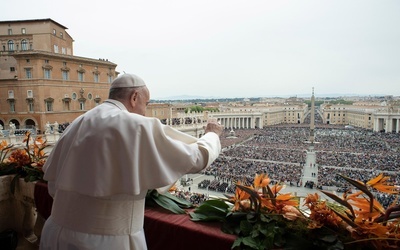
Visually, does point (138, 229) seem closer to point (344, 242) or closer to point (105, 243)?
point (105, 243)

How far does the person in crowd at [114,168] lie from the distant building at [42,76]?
16576 millimetres

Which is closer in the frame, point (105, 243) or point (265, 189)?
point (105, 243)

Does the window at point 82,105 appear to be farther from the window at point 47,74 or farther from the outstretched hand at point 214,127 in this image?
the outstretched hand at point 214,127

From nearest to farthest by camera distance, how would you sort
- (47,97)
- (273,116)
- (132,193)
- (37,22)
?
(132,193) → (47,97) → (37,22) → (273,116)

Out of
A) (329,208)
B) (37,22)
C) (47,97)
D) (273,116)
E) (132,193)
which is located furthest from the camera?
(273,116)

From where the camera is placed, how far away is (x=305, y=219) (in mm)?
1634

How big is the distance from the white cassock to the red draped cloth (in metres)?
0.34

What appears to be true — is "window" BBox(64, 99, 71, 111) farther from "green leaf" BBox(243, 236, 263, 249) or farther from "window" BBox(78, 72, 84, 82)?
"green leaf" BBox(243, 236, 263, 249)

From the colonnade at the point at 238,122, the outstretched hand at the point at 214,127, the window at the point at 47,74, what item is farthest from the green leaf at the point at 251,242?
the colonnade at the point at 238,122

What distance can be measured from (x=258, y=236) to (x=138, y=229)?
2.06ft

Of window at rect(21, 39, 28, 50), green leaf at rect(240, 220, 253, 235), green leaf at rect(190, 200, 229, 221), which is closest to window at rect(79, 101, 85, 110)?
window at rect(21, 39, 28, 50)

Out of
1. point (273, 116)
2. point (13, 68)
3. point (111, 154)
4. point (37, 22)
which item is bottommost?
point (273, 116)

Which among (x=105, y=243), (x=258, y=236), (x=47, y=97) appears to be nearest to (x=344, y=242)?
(x=258, y=236)

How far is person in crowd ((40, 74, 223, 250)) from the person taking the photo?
4.58 feet
